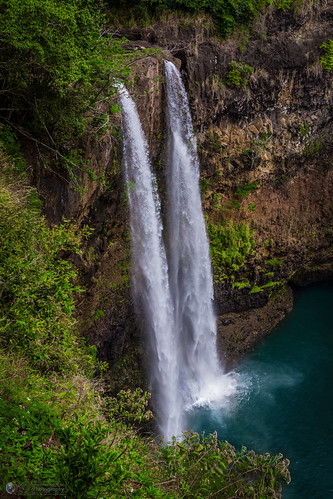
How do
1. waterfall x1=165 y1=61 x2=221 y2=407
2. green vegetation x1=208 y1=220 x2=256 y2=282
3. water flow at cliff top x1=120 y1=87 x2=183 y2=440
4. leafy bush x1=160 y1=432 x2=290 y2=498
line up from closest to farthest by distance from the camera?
1. leafy bush x1=160 y1=432 x2=290 y2=498
2. water flow at cliff top x1=120 y1=87 x2=183 y2=440
3. waterfall x1=165 y1=61 x2=221 y2=407
4. green vegetation x1=208 y1=220 x2=256 y2=282

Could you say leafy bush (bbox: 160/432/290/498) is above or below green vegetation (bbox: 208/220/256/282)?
above

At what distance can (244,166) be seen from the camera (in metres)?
15.7

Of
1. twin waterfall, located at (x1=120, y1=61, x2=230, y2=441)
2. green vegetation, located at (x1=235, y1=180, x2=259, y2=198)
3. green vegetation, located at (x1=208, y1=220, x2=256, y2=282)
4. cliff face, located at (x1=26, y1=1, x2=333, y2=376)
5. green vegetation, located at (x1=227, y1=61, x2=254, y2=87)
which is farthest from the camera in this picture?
green vegetation, located at (x1=235, y1=180, x2=259, y2=198)

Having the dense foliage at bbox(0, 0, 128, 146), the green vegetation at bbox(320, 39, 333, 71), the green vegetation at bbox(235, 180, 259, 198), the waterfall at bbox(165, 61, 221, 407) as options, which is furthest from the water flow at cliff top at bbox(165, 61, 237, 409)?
the green vegetation at bbox(320, 39, 333, 71)

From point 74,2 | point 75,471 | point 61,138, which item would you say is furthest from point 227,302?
point 75,471

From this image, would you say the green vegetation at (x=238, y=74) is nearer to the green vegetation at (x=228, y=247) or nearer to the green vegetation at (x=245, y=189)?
the green vegetation at (x=245, y=189)

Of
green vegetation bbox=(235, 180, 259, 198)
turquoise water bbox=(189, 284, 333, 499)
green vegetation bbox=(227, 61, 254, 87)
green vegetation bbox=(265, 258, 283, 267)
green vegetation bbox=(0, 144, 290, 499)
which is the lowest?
turquoise water bbox=(189, 284, 333, 499)

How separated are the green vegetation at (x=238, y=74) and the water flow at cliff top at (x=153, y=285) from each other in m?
5.08

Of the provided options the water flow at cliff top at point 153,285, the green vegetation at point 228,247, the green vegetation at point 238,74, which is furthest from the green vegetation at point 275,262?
the green vegetation at point 238,74

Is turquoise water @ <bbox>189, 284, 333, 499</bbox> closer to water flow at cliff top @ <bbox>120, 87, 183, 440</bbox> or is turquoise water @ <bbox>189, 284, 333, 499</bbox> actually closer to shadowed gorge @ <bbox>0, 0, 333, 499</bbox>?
shadowed gorge @ <bbox>0, 0, 333, 499</bbox>

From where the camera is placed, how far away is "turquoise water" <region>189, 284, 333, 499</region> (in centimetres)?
1088

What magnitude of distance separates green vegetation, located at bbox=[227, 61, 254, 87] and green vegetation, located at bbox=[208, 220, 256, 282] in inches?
205

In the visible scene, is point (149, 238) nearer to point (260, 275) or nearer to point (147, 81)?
point (147, 81)

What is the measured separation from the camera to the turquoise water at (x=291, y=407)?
10.9 meters
